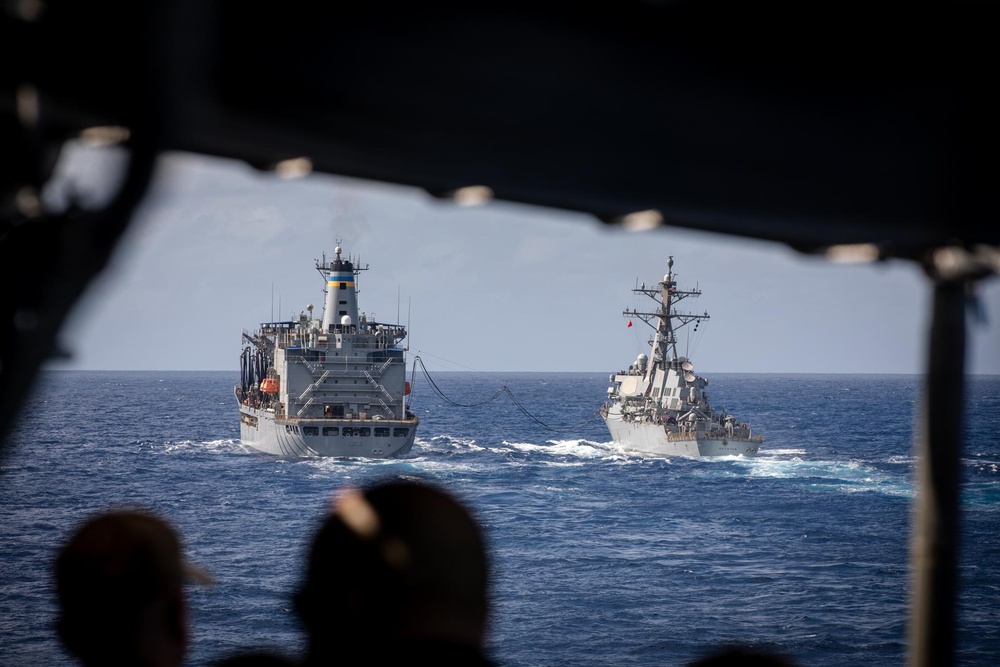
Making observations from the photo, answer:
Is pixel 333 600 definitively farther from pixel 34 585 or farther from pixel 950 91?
pixel 34 585

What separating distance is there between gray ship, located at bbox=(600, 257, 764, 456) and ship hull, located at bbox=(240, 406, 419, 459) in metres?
16.4

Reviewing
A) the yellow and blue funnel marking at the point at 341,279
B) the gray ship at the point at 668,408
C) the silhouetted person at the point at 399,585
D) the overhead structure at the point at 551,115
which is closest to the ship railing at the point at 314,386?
the yellow and blue funnel marking at the point at 341,279

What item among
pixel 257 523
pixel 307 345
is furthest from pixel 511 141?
pixel 307 345

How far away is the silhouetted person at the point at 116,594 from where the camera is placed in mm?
1856

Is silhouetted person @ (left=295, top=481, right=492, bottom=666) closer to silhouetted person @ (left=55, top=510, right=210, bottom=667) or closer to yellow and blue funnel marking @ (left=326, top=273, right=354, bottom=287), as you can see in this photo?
silhouetted person @ (left=55, top=510, right=210, bottom=667)

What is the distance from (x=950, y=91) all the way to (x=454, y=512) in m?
2.41

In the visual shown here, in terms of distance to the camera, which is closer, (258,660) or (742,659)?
(742,659)

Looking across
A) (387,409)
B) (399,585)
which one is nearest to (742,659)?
(399,585)

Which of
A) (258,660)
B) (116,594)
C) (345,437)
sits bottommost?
(345,437)

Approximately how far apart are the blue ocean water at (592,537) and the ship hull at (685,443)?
39.6 inches

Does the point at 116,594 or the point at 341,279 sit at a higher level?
the point at 341,279

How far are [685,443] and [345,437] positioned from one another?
21182 mm

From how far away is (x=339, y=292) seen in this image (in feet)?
195

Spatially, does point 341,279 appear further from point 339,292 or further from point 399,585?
point 399,585
